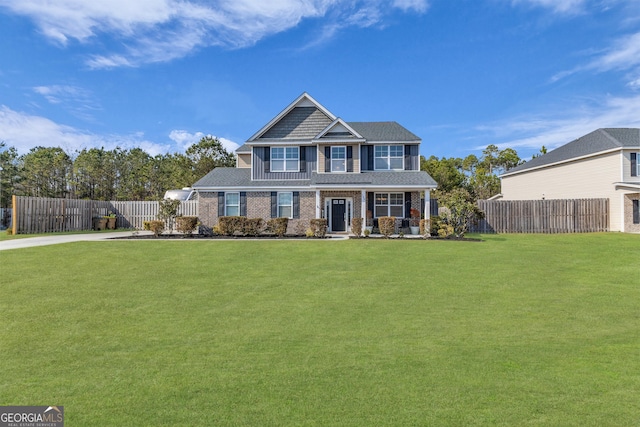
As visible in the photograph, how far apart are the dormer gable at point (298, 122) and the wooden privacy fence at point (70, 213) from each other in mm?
9898

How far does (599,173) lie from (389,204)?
16.8 metres

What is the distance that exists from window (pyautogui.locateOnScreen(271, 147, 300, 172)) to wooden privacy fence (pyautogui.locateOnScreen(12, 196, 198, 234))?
9228 mm

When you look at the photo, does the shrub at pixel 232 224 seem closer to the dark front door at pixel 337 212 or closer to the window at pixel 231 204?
the window at pixel 231 204

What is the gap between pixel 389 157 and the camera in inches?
936

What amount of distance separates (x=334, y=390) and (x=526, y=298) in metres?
6.31

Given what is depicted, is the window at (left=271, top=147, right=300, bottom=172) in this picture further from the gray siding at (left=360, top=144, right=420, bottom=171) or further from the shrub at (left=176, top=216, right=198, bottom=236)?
the shrub at (left=176, top=216, right=198, bottom=236)

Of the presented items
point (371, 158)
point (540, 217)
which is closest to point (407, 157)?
point (371, 158)

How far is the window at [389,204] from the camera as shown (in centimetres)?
2239

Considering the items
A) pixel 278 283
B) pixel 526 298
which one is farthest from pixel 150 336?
pixel 526 298

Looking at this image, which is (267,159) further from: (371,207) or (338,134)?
(371,207)

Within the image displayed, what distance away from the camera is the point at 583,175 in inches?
1077

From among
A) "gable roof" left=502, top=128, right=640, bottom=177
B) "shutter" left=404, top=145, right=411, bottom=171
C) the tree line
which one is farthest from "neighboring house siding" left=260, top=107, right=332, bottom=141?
the tree line

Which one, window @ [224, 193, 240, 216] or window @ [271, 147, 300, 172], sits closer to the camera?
window @ [224, 193, 240, 216]

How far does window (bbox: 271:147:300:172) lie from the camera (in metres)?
23.8
